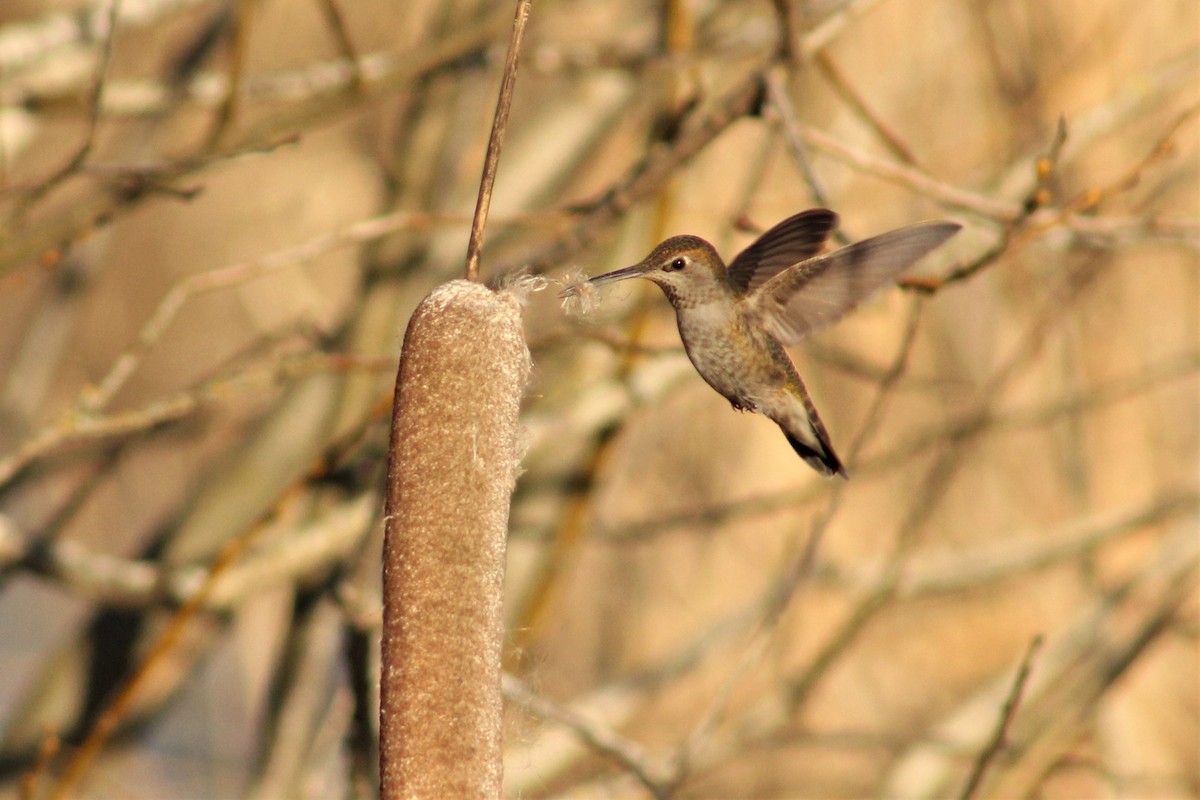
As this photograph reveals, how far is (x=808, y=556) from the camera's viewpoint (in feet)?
5.62

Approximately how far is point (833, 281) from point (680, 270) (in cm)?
30

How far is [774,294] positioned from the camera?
126 cm

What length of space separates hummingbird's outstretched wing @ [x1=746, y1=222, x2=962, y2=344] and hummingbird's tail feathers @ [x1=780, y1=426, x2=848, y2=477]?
140 mm

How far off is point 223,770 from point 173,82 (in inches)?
113

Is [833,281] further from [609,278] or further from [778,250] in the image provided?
[609,278]

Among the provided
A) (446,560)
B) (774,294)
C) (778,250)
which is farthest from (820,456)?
(446,560)

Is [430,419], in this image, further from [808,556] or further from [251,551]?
[251,551]

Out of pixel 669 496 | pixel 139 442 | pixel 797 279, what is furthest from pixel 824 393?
pixel 797 279

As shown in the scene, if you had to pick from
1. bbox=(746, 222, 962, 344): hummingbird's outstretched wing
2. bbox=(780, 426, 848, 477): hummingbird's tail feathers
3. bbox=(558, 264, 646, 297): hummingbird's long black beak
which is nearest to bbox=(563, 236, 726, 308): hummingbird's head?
bbox=(558, 264, 646, 297): hummingbird's long black beak

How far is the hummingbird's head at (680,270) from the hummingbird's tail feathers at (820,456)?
0.32m

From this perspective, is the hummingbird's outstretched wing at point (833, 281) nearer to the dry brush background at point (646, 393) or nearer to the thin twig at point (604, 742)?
the dry brush background at point (646, 393)

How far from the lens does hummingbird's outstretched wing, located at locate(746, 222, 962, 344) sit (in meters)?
1.03

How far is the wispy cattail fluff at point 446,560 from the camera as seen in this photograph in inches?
30.4

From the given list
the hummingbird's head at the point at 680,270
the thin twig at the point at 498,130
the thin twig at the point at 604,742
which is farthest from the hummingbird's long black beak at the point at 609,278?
the thin twig at the point at 604,742
